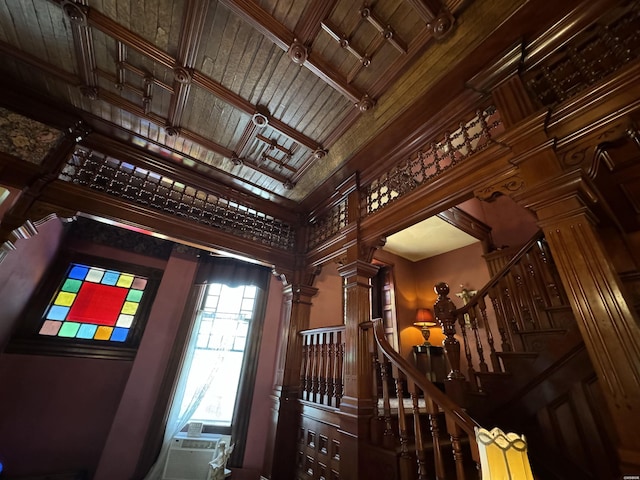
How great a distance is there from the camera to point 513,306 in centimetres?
244

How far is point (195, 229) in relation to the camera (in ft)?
9.84

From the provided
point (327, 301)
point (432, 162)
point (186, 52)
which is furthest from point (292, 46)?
point (327, 301)

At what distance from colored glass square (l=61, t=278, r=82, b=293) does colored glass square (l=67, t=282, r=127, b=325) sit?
0.18 feet

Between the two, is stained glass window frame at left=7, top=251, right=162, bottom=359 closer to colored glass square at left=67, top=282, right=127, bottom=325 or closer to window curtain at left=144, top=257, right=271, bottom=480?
colored glass square at left=67, top=282, right=127, bottom=325

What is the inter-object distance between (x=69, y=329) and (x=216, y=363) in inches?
72.7

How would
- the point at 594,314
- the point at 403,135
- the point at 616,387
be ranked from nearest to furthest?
the point at 616,387, the point at 594,314, the point at 403,135

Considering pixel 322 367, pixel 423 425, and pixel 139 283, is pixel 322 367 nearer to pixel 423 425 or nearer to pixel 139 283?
pixel 423 425

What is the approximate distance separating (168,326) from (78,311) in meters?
1.10

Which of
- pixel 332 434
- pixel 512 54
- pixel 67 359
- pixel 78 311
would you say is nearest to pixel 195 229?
pixel 78 311

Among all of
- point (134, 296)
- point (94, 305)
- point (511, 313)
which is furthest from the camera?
point (134, 296)

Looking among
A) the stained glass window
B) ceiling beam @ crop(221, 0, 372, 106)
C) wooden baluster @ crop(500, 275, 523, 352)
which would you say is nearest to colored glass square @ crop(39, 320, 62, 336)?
the stained glass window

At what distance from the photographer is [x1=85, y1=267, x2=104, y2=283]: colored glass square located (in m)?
3.57

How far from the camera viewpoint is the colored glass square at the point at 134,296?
3701 mm

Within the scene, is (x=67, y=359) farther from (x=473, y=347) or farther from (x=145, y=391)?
(x=473, y=347)
